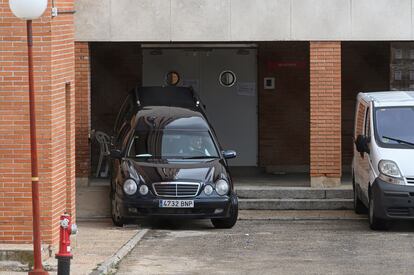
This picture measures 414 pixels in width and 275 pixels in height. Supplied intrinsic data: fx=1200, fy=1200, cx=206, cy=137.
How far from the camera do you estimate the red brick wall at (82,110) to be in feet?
73.5

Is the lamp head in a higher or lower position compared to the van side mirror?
higher

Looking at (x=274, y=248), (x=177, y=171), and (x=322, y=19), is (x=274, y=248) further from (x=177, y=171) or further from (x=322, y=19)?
(x=322, y=19)

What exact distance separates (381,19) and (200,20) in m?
3.30

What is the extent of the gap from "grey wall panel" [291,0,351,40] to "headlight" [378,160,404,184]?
14.4 ft

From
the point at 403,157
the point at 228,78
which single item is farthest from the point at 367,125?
the point at 228,78

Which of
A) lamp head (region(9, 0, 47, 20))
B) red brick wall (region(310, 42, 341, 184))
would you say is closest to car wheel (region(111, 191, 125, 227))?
red brick wall (region(310, 42, 341, 184))

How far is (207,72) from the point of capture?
25.5 m

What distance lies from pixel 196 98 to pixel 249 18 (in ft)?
5.76

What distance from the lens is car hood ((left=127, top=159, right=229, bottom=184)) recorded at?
725 inches

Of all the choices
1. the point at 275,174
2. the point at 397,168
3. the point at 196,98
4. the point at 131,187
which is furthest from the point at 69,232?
the point at 275,174

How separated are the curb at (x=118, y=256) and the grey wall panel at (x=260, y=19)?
17.6ft

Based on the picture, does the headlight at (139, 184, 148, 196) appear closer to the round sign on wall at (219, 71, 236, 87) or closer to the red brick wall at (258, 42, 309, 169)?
Answer: the red brick wall at (258, 42, 309, 169)

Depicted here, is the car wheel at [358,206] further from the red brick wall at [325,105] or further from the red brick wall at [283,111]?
the red brick wall at [283,111]

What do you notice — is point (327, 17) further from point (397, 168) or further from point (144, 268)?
→ point (144, 268)
